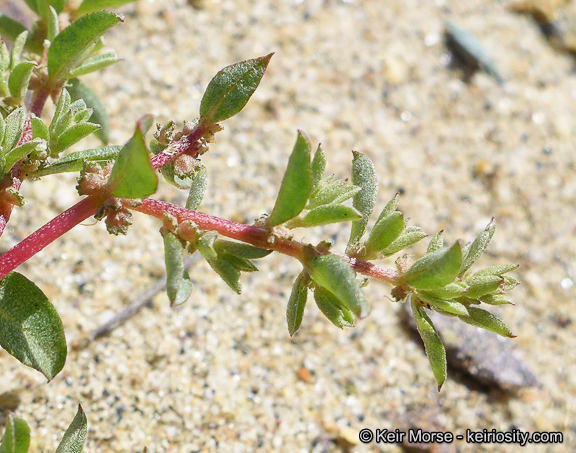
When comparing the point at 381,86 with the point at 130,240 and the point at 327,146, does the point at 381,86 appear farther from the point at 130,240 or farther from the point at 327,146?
the point at 130,240

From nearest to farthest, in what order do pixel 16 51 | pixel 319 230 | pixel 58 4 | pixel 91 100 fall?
pixel 16 51, pixel 58 4, pixel 91 100, pixel 319 230

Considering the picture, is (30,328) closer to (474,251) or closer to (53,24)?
(53,24)

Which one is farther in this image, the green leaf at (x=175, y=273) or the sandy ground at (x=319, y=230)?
the sandy ground at (x=319, y=230)

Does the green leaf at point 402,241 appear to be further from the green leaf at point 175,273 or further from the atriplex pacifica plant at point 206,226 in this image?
the green leaf at point 175,273

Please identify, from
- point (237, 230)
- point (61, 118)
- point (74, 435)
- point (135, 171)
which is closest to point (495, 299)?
point (237, 230)

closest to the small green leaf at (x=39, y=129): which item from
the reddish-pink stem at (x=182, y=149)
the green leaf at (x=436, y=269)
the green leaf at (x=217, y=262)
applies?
the reddish-pink stem at (x=182, y=149)

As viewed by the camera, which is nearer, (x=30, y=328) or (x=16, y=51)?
(x=30, y=328)

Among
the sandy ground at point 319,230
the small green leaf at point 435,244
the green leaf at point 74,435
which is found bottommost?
the sandy ground at point 319,230
